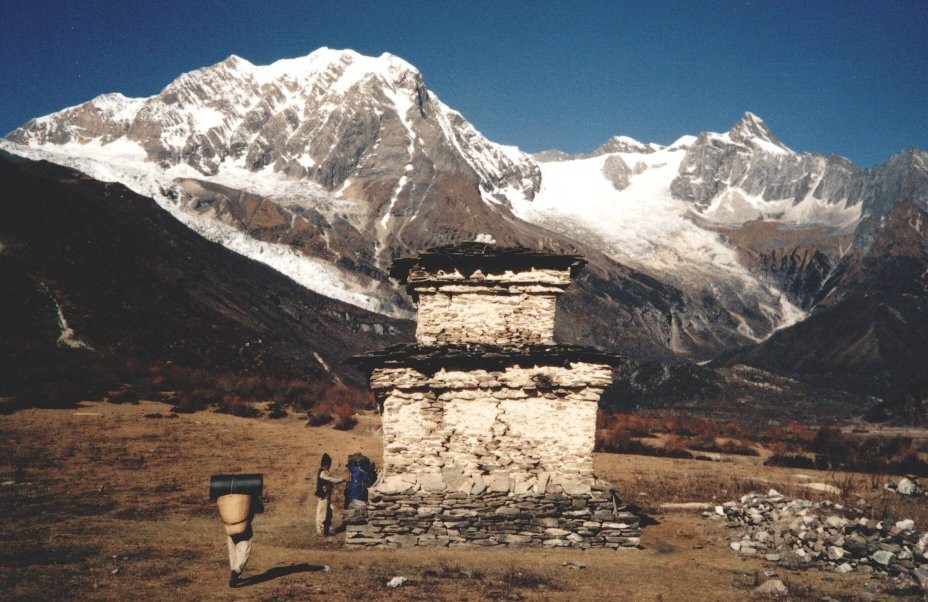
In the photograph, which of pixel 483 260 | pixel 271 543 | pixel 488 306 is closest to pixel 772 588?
pixel 488 306

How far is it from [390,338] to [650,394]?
34812 millimetres

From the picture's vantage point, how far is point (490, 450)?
38.7 ft

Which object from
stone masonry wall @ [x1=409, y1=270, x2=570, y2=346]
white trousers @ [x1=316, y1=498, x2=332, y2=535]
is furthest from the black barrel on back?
stone masonry wall @ [x1=409, y1=270, x2=570, y2=346]

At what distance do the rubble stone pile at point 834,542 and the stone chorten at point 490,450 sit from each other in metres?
2.42

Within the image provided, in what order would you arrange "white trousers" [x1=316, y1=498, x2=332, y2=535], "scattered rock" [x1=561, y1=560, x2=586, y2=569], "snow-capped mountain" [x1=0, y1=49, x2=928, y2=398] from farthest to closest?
"snow-capped mountain" [x1=0, y1=49, x2=928, y2=398]
"white trousers" [x1=316, y1=498, x2=332, y2=535]
"scattered rock" [x1=561, y1=560, x2=586, y2=569]

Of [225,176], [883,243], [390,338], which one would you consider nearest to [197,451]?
[390,338]

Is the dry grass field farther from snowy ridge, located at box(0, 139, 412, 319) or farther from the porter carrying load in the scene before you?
snowy ridge, located at box(0, 139, 412, 319)

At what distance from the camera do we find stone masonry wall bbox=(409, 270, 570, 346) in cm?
1327

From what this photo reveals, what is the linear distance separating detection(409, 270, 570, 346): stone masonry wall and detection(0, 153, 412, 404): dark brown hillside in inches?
790

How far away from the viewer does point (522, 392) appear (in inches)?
468

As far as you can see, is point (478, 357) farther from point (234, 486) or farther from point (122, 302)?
point (122, 302)

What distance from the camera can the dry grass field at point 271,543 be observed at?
8.99 m

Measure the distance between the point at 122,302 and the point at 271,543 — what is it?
120ft

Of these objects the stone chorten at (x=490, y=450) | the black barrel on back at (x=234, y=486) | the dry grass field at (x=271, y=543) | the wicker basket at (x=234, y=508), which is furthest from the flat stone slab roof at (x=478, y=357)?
the wicker basket at (x=234, y=508)
